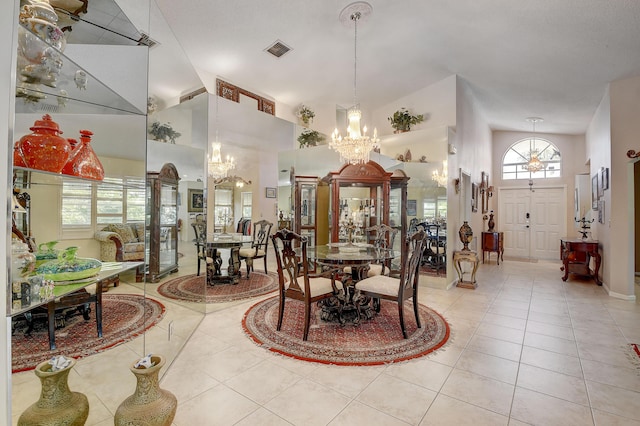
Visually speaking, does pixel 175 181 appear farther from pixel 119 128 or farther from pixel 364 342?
pixel 364 342

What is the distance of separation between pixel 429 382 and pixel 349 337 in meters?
0.90

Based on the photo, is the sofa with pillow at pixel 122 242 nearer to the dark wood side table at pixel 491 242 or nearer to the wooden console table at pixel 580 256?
the wooden console table at pixel 580 256

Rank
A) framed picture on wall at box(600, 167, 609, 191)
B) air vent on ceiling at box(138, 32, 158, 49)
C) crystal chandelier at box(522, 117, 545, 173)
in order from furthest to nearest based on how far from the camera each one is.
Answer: crystal chandelier at box(522, 117, 545, 173) < framed picture on wall at box(600, 167, 609, 191) < air vent on ceiling at box(138, 32, 158, 49)

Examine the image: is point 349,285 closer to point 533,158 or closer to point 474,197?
point 474,197

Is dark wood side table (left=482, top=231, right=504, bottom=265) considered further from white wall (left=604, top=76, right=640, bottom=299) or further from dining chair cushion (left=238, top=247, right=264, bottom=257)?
dining chair cushion (left=238, top=247, right=264, bottom=257)

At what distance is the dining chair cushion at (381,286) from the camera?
9.81 ft

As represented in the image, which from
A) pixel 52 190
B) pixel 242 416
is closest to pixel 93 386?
pixel 242 416

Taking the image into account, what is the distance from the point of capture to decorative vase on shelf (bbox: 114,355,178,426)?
4.32 ft

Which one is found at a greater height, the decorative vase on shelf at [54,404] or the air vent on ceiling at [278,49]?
the air vent on ceiling at [278,49]

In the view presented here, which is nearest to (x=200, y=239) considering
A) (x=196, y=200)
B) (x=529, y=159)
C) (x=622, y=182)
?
(x=196, y=200)

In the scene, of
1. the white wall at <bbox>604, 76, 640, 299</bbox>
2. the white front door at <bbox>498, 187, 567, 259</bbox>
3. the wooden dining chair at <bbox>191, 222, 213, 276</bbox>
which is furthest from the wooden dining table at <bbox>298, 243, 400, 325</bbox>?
the white front door at <bbox>498, 187, 567, 259</bbox>

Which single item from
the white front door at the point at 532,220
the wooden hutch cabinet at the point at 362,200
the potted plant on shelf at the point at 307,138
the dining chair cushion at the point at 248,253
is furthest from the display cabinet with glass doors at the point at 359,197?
the white front door at the point at 532,220

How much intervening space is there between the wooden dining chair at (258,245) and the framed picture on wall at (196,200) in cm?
201

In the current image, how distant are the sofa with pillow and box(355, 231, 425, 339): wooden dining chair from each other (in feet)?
6.78
